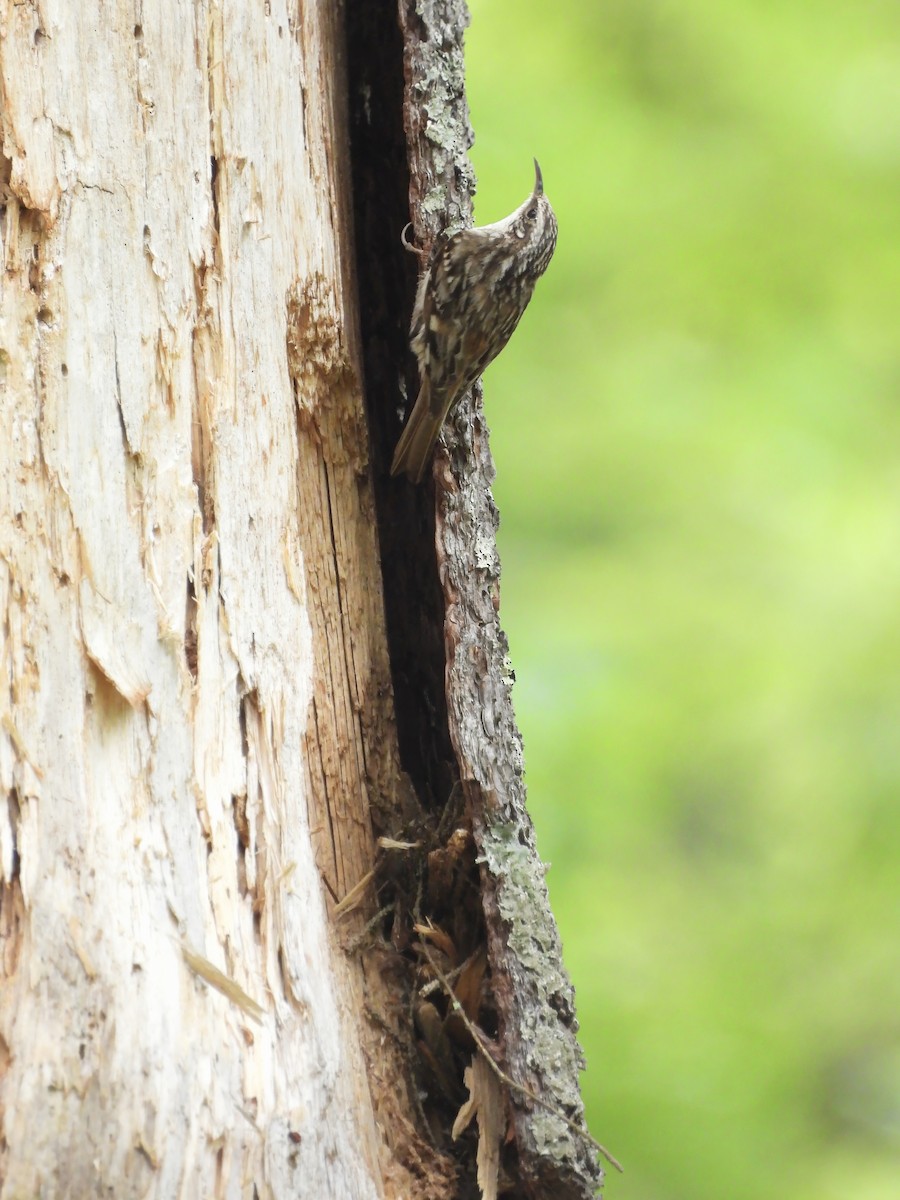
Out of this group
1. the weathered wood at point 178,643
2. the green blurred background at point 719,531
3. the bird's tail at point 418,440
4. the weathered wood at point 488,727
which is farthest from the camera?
the green blurred background at point 719,531

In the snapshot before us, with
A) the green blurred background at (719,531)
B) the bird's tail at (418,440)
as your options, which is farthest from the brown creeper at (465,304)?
the green blurred background at (719,531)

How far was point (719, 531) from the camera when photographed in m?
3.37

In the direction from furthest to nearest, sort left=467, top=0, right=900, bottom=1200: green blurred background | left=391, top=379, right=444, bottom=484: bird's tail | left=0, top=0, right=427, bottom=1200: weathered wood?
left=467, top=0, right=900, bottom=1200: green blurred background
left=391, top=379, right=444, bottom=484: bird's tail
left=0, top=0, right=427, bottom=1200: weathered wood

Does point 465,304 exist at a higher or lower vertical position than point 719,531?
higher

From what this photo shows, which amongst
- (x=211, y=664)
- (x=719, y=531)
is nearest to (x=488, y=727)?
(x=211, y=664)

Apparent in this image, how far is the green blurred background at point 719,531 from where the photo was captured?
2.90 metres

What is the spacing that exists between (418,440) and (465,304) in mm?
656

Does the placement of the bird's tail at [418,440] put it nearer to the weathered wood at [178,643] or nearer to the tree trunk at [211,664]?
the tree trunk at [211,664]

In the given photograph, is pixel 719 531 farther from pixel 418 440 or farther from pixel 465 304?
pixel 418 440

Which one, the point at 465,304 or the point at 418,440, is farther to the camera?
the point at 465,304

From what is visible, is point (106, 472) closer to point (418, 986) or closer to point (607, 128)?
point (418, 986)

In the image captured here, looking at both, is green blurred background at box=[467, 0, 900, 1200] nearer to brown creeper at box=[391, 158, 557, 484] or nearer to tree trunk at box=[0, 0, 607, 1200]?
brown creeper at box=[391, 158, 557, 484]

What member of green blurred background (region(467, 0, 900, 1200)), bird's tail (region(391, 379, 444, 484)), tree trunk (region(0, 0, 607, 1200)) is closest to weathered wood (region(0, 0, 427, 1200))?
tree trunk (region(0, 0, 607, 1200))

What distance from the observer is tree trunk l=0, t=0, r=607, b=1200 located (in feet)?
4.98
